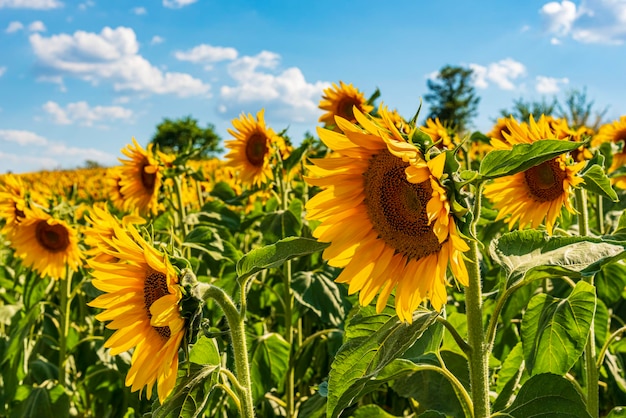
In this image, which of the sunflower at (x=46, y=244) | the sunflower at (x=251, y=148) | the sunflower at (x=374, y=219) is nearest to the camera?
the sunflower at (x=374, y=219)

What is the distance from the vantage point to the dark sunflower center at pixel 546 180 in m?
2.02

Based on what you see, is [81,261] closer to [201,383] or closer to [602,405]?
[201,383]

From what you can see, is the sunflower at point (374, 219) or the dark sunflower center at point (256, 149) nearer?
the sunflower at point (374, 219)

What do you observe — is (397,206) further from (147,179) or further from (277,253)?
(147,179)

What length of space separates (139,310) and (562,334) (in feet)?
3.32

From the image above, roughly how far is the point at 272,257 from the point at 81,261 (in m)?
2.38

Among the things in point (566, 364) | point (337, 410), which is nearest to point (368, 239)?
point (337, 410)

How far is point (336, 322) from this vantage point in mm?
2865

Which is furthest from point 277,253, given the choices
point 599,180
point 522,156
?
point 599,180

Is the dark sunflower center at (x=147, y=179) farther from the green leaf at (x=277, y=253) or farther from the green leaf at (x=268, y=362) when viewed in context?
the green leaf at (x=277, y=253)

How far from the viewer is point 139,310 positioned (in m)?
1.64

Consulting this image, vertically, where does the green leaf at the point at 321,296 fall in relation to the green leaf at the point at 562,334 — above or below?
below

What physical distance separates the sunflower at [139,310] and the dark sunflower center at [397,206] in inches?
19.4

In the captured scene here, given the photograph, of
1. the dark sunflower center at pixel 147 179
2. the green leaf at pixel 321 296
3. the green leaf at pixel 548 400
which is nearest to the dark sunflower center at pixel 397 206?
the green leaf at pixel 548 400
